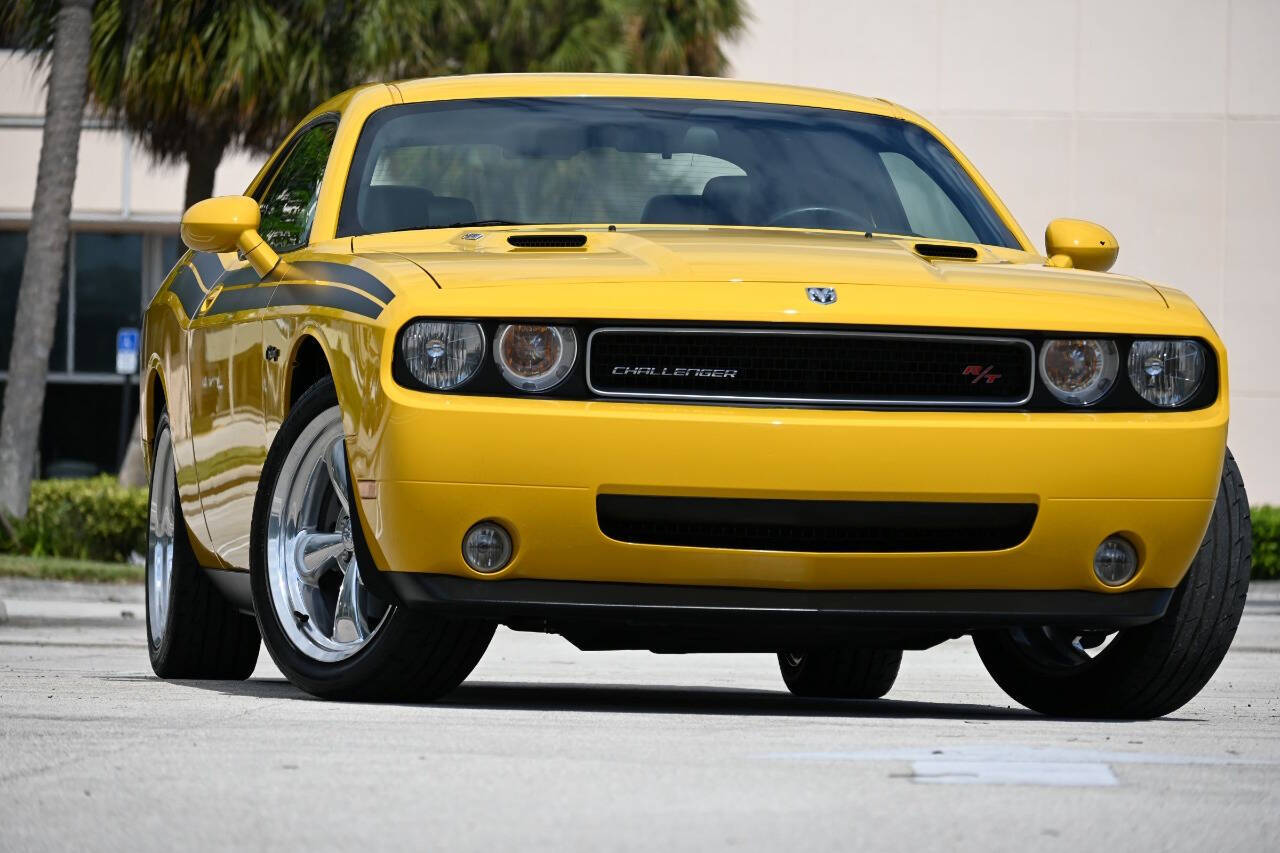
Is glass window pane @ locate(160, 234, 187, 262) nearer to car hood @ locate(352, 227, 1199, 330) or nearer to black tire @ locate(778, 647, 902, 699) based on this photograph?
black tire @ locate(778, 647, 902, 699)

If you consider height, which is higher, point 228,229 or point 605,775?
point 228,229

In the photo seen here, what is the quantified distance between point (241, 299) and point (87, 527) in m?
15.6

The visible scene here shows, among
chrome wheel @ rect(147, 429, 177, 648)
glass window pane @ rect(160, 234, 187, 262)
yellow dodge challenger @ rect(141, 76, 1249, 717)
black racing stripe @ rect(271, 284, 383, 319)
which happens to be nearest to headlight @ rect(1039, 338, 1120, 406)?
yellow dodge challenger @ rect(141, 76, 1249, 717)

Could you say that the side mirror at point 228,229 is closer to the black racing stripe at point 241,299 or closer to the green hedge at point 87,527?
the black racing stripe at point 241,299

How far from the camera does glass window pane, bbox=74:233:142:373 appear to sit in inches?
1395

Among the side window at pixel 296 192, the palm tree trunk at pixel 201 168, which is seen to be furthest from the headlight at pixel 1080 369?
the palm tree trunk at pixel 201 168

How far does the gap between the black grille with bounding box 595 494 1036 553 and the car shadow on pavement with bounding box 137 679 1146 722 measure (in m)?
0.70

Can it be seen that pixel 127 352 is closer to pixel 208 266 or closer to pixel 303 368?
pixel 208 266

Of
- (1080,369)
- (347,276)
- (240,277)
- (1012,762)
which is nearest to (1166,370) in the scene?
(1080,369)

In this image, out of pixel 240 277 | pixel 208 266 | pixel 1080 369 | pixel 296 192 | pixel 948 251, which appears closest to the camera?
pixel 1080 369

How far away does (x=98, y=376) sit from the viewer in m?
35.6

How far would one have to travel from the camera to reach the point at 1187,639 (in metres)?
6.09

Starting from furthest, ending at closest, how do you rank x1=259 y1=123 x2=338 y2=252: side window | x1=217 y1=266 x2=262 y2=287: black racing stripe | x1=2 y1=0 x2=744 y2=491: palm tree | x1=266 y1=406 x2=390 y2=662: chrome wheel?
x1=2 y1=0 x2=744 y2=491: palm tree
x1=259 y1=123 x2=338 y2=252: side window
x1=217 y1=266 x2=262 y2=287: black racing stripe
x1=266 y1=406 x2=390 y2=662: chrome wheel

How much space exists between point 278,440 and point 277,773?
5.63ft
